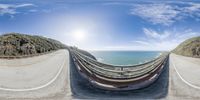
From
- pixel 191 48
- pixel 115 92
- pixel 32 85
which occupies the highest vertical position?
pixel 191 48

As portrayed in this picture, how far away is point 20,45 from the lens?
Answer: 29.7 meters

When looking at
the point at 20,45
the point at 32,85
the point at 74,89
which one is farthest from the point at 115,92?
the point at 20,45

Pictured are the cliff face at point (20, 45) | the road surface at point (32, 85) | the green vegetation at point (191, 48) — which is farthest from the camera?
the green vegetation at point (191, 48)

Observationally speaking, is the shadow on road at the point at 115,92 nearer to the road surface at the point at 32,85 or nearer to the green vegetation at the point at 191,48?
the road surface at the point at 32,85

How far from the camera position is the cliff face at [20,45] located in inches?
1080

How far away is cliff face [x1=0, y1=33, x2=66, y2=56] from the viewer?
1080 inches

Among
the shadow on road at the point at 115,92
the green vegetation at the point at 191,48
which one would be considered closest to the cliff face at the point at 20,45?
the shadow on road at the point at 115,92

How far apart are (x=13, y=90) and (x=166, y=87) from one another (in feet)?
30.1

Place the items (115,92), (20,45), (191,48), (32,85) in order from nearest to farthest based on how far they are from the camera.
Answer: (115,92)
(32,85)
(20,45)
(191,48)

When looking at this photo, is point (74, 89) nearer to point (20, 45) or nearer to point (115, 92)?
point (115, 92)

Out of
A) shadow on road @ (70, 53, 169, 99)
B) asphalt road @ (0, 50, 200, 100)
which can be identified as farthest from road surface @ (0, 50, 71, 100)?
shadow on road @ (70, 53, 169, 99)

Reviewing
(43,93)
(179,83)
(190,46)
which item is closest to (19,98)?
(43,93)

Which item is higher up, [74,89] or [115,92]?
[74,89]

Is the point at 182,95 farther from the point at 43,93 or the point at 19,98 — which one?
the point at 19,98
